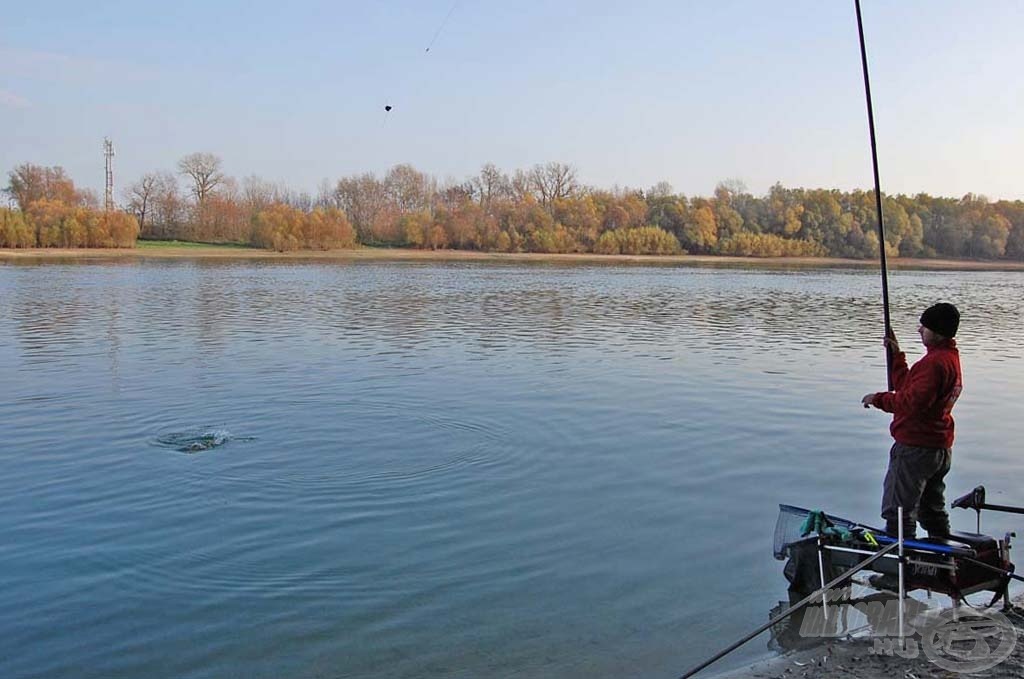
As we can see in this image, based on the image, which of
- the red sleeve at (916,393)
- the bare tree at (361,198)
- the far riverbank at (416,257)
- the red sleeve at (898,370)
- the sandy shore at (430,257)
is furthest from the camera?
the bare tree at (361,198)

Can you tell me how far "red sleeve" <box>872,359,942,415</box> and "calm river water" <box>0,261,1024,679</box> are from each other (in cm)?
150

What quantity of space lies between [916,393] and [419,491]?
174 inches

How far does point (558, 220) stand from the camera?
334 ft

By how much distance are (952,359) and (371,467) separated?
552 cm

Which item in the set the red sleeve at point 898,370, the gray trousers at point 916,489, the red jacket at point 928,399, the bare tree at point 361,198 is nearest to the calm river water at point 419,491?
the gray trousers at point 916,489

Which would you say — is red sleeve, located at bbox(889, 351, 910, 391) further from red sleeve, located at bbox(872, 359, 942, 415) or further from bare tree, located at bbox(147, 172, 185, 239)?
bare tree, located at bbox(147, 172, 185, 239)

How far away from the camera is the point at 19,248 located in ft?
238

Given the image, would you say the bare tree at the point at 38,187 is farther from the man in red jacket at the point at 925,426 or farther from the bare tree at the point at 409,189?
the man in red jacket at the point at 925,426

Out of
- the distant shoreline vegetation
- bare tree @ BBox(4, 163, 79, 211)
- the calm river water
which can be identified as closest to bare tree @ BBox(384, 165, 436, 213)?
the distant shoreline vegetation

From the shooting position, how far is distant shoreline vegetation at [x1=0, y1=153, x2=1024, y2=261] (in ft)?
297

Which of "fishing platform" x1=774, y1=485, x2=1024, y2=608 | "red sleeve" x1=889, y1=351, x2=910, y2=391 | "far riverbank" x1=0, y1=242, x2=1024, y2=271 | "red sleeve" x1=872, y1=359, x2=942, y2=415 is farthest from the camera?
"far riverbank" x1=0, y1=242, x2=1024, y2=271

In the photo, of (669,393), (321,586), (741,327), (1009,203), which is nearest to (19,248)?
(741,327)

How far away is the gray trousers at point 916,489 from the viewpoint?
5664mm

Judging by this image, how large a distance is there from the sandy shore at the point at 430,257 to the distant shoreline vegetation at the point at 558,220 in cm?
189
